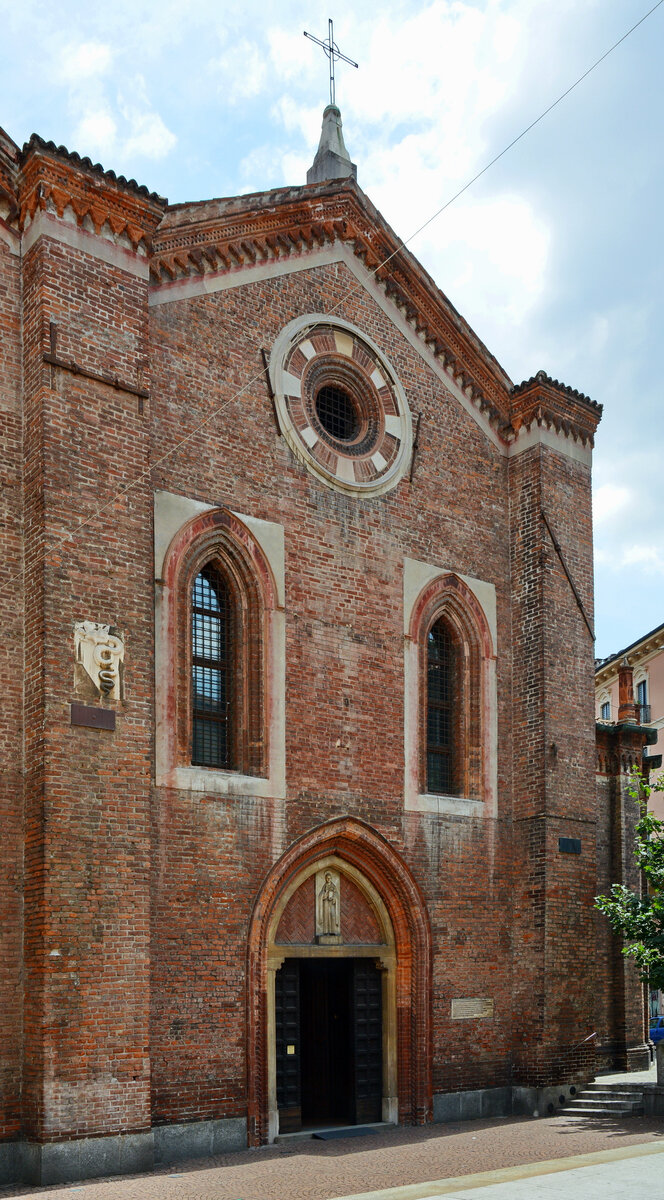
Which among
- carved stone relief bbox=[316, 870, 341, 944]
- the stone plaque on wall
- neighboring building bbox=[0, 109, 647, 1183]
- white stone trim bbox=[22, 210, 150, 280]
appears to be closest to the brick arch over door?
neighboring building bbox=[0, 109, 647, 1183]

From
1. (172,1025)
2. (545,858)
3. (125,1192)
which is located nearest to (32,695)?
(172,1025)

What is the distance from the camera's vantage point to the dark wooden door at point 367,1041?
52.7 ft

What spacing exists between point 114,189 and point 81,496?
356 cm

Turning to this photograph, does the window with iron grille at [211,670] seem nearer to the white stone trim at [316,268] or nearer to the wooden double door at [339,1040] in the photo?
the wooden double door at [339,1040]

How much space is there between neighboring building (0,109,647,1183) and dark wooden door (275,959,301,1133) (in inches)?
1.6

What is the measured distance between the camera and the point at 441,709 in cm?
1822

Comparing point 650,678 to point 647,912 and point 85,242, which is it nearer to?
point 647,912

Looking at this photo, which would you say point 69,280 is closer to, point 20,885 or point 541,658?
point 20,885

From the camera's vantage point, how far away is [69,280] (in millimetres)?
13945

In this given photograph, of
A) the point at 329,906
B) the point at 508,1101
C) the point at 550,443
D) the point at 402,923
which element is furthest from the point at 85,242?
the point at 508,1101

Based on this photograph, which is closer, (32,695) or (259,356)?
(32,695)

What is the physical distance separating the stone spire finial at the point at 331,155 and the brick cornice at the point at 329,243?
1.91 metres

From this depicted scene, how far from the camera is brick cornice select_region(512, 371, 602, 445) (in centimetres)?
1959

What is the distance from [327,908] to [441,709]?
3554 millimetres
